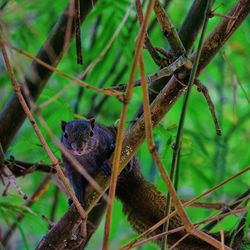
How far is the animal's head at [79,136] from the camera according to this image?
1.94m

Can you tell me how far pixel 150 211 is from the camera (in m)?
1.77

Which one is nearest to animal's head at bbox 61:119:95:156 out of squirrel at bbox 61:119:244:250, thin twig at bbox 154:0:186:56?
squirrel at bbox 61:119:244:250

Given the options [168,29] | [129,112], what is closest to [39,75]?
[168,29]

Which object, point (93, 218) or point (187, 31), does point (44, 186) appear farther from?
point (187, 31)

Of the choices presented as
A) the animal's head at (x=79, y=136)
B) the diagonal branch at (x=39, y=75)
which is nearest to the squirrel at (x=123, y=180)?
the animal's head at (x=79, y=136)

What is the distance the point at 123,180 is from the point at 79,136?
0.74ft

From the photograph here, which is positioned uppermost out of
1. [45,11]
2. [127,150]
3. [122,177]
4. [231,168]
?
[45,11]

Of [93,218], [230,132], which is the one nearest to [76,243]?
[93,218]

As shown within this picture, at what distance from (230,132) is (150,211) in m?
0.72

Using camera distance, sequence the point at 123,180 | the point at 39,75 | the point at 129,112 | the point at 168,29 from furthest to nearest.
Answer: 1. the point at 129,112
2. the point at 123,180
3. the point at 39,75
4. the point at 168,29

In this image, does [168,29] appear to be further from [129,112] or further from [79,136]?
[129,112]

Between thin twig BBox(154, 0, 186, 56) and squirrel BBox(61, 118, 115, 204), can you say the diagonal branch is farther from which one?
squirrel BBox(61, 118, 115, 204)

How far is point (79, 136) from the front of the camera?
1.98 meters

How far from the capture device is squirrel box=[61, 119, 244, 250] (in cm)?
172
